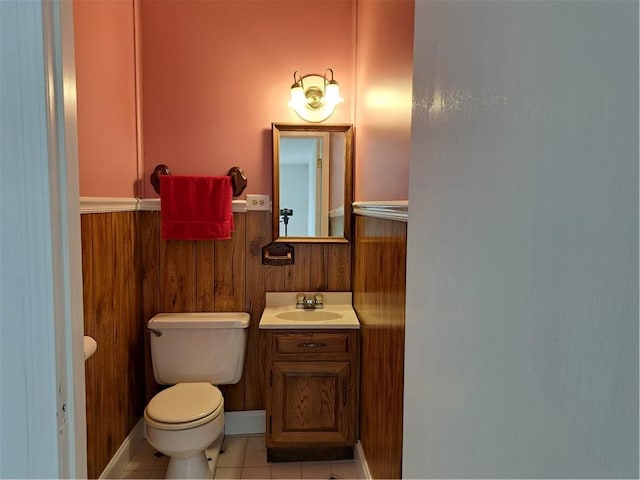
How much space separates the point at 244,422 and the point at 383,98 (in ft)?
6.66

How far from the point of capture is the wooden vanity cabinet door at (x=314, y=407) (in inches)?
91.1

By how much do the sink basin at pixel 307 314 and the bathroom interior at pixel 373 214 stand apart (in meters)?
0.06

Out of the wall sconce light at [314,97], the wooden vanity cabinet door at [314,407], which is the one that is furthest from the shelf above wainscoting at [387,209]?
the wooden vanity cabinet door at [314,407]

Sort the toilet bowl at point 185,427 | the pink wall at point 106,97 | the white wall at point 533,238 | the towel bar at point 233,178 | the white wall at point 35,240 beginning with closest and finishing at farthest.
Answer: the white wall at point 533,238
the white wall at point 35,240
the pink wall at point 106,97
the toilet bowl at point 185,427
the towel bar at point 233,178

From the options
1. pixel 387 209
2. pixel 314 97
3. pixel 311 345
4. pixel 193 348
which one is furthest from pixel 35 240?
pixel 314 97

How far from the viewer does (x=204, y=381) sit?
246 cm

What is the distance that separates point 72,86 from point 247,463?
2.17 metres

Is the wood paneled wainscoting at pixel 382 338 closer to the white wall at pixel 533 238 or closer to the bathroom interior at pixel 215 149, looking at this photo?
the bathroom interior at pixel 215 149

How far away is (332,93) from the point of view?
8.30 feet

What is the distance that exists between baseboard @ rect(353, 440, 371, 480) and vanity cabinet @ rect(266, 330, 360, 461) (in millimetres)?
54

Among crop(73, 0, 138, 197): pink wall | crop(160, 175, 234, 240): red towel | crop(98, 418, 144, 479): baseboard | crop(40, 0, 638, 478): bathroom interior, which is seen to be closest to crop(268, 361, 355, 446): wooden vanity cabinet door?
crop(40, 0, 638, 478): bathroom interior

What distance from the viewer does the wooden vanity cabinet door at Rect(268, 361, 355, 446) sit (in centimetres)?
231

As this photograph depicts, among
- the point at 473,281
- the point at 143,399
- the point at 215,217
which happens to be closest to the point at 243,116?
the point at 215,217

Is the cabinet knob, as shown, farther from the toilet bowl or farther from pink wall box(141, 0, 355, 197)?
pink wall box(141, 0, 355, 197)
